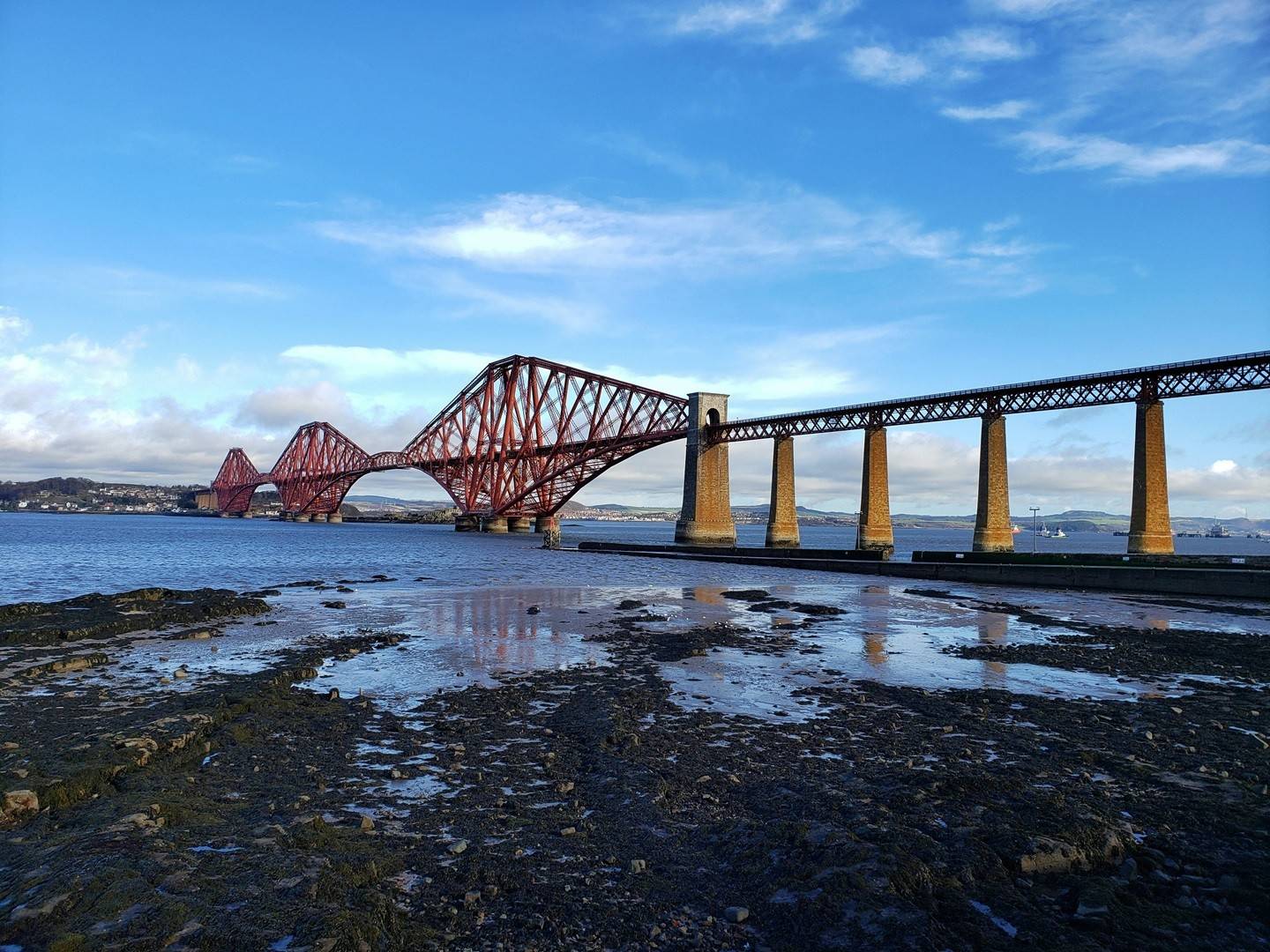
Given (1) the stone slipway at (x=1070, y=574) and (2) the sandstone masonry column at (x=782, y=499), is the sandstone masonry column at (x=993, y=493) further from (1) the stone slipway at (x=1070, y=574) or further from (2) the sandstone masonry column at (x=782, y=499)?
(2) the sandstone masonry column at (x=782, y=499)

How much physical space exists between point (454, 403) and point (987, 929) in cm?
14586

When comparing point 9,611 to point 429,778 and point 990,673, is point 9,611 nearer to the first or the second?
point 429,778

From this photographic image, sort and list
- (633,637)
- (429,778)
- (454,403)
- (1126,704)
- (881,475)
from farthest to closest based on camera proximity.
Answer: (454,403) < (881,475) < (633,637) < (1126,704) < (429,778)

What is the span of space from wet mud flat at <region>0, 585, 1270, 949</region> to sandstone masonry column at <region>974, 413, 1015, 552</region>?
161 feet

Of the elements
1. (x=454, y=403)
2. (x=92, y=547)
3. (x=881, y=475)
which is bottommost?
(x=92, y=547)

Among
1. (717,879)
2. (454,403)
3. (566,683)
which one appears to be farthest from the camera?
(454,403)

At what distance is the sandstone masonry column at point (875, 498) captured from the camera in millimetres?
65312

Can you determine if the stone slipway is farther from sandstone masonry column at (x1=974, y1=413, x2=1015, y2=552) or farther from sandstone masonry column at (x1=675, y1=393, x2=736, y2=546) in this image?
sandstone masonry column at (x1=675, y1=393, x2=736, y2=546)

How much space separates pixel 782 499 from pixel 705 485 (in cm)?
831

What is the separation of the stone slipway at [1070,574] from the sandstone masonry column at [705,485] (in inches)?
743

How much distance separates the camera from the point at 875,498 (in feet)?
216

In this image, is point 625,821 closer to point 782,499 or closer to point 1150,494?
point 1150,494

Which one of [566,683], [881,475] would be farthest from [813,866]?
[881,475]

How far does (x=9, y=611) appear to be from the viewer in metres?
22.7
